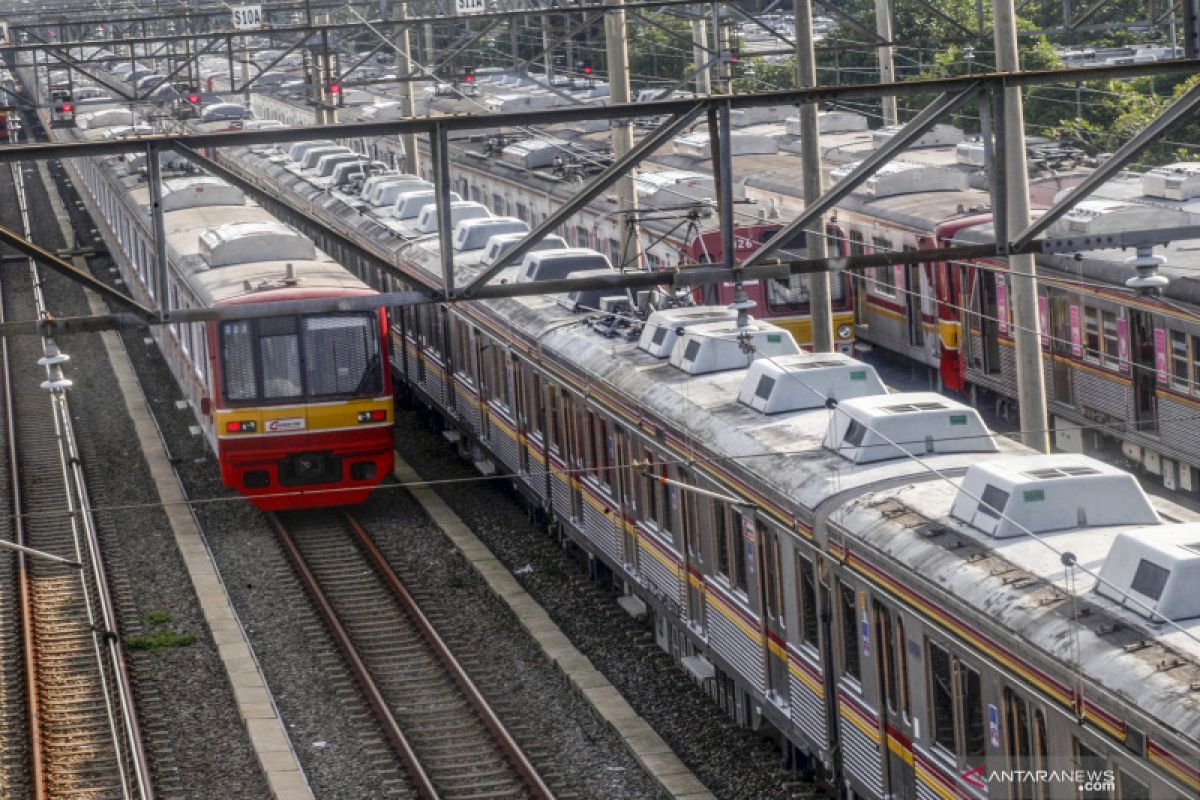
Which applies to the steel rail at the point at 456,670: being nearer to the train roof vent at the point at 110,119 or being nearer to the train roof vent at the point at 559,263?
the train roof vent at the point at 559,263

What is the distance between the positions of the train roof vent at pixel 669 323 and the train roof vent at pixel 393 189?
12426 mm

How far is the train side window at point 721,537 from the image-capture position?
13750mm

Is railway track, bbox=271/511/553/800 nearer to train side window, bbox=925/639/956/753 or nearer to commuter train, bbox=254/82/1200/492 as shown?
train side window, bbox=925/639/956/753

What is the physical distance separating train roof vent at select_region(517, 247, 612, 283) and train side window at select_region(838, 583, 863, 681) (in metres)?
9.62

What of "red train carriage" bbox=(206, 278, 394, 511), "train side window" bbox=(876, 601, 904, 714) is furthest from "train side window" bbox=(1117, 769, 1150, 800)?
"red train carriage" bbox=(206, 278, 394, 511)

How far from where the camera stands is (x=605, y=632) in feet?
56.6

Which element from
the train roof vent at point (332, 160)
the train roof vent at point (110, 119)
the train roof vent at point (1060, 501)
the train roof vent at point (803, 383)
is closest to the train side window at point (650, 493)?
the train roof vent at point (803, 383)

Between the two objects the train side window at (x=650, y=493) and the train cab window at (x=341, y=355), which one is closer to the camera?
the train side window at (x=650, y=493)

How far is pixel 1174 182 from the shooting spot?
72.1ft

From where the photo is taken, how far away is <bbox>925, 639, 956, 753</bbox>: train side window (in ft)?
33.2

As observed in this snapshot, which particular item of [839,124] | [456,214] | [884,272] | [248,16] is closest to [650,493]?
[456,214]

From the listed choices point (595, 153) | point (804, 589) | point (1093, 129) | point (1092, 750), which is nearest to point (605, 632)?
point (804, 589)

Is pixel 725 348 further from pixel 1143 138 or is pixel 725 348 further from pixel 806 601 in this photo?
pixel 1143 138

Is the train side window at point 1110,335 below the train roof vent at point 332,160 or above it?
below
